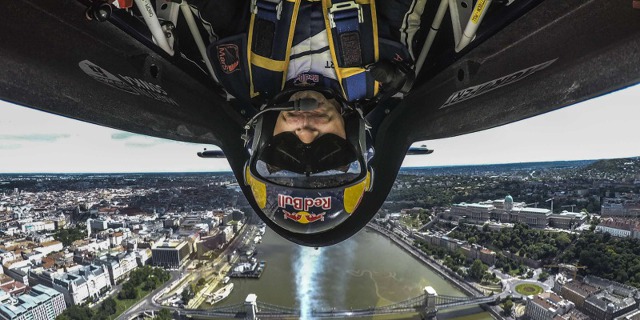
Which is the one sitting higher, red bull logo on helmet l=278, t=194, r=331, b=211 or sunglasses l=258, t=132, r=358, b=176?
sunglasses l=258, t=132, r=358, b=176

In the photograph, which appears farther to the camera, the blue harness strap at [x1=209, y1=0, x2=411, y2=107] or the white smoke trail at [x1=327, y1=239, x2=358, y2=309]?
the white smoke trail at [x1=327, y1=239, x2=358, y2=309]

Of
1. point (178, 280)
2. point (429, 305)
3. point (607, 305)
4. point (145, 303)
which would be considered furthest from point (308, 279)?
point (607, 305)

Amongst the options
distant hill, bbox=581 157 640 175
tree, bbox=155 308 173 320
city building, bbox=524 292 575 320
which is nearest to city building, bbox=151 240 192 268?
tree, bbox=155 308 173 320

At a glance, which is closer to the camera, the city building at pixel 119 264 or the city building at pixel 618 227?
the city building at pixel 119 264

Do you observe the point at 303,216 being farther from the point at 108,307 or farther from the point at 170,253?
the point at 170,253

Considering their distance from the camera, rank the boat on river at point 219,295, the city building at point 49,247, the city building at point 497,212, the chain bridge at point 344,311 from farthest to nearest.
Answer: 1. the city building at point 497,212
2. the city building at point 49,247
3. the boat on river at point 219,295
4. the chain bridge at point 344,311

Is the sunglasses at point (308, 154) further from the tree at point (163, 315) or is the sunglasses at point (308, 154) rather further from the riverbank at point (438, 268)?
the tree at point (163, 315)

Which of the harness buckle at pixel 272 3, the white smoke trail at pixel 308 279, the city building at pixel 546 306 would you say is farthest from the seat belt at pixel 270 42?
the city building at pixel 546 306

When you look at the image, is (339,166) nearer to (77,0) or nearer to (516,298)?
(77,0)

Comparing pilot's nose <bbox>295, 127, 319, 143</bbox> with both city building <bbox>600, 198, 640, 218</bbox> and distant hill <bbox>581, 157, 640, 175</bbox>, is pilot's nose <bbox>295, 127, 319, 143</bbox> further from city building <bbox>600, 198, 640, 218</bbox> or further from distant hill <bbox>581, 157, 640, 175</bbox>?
distant hill <bbox>581, 157, 640, 175</bbox>
